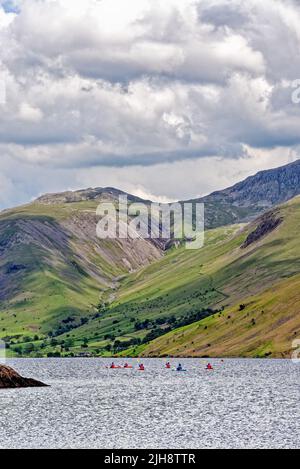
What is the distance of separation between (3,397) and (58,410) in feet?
82.7

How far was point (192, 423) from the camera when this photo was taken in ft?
503

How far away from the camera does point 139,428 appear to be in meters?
147

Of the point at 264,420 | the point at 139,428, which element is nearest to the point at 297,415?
the point at 264,420

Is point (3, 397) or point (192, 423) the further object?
point (3, 397)

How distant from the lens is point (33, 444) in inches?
5074

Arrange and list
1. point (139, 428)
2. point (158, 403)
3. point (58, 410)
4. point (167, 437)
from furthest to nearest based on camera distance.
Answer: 1. point (158, 403)
2. point (58, 410)
3. point (139, 428)
4. point (167, 437)
